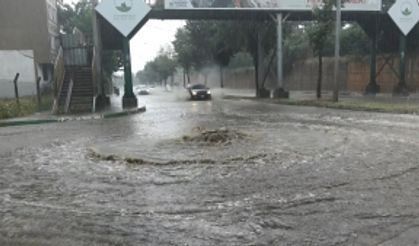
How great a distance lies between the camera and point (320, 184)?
6484 mm

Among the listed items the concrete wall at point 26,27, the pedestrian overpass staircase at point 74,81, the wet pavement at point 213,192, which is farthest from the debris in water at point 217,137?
the concrete wall at point 26,27

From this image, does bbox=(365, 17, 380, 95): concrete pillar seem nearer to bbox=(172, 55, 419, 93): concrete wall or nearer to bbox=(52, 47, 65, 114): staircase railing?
bbox=(172, 55, 419, 93): concrete wall

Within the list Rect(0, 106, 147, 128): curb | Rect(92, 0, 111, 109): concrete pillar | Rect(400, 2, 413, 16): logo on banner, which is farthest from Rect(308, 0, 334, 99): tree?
Rect(92, 0, 111, 109): concrete pillar

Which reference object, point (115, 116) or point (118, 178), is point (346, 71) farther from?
point (118, 178)

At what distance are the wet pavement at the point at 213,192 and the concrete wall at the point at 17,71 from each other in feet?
61.4

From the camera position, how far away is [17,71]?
1131 inches

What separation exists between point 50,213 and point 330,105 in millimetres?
19472

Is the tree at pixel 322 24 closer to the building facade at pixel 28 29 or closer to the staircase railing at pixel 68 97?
the staircase railing at pixel 68 97

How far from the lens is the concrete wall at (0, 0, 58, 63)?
34.3 metres

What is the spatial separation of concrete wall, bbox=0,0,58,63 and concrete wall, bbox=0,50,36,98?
551cm

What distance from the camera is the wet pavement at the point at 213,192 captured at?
4.60 m

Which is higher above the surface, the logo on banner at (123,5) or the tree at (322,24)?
the logo on banner at (123,5)

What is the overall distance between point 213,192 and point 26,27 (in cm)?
3334

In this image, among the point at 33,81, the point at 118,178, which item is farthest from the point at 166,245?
the point at 33,81
